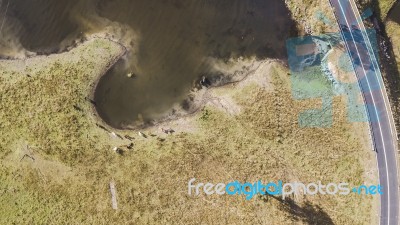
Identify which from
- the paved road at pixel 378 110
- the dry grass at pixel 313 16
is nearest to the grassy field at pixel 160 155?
the paved road at pixel 378 110

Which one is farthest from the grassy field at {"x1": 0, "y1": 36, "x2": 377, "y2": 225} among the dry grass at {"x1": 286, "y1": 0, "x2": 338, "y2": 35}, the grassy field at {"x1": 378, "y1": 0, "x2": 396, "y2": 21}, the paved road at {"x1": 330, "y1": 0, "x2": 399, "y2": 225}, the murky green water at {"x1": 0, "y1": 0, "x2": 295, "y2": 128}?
the grassy field at {"x1": 378, "y1": 0, "x2": 396, "y2": 21}

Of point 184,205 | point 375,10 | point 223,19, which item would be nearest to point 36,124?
point 184,205

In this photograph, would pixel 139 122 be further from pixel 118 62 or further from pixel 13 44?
pixel 13 44

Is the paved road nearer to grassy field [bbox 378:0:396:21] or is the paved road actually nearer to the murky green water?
grassy field [bbox 378:0:396:21]

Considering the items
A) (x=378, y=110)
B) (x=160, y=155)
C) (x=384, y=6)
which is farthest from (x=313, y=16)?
(x=160, y=155)

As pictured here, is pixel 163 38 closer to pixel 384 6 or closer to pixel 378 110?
pixel 384 6

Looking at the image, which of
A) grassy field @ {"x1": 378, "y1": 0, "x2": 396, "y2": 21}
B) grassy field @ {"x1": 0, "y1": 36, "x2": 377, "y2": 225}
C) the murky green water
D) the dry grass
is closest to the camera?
grassy field @ {"x1": 378, "y1": 0, "x2": 396, "y2": 21}

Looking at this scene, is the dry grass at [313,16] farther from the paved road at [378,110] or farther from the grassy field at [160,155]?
the grassy field at [160,155]
